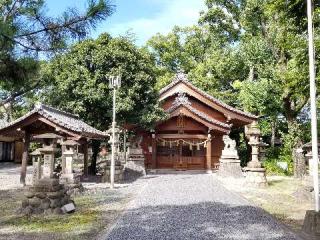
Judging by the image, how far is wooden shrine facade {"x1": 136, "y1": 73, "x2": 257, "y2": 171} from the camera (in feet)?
92.9

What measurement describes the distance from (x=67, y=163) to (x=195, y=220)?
821 centimetres

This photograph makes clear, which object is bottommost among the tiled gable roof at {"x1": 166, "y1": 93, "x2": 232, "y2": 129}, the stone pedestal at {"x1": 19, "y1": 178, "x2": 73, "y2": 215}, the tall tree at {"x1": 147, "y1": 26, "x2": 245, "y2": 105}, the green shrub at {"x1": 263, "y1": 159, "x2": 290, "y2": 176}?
the stone pedestal at {"x1": 19, "y1": 178, "x2": 73, "y2": 215}

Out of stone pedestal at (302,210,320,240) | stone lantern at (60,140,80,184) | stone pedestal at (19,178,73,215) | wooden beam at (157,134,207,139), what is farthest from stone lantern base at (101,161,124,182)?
stone pedestal at (302,210,320,240)

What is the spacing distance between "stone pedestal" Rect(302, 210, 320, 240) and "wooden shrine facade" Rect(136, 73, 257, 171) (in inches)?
753

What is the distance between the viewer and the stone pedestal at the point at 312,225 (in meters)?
8.49

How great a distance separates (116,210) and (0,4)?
679 cm

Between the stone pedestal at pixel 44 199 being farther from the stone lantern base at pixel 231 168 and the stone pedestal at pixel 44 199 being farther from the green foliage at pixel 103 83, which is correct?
the stone lantern base at pixel 231 168

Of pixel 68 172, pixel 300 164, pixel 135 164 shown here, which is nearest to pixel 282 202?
pixel 68 172

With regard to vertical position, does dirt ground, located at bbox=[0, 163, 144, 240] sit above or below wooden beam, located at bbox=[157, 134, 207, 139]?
below

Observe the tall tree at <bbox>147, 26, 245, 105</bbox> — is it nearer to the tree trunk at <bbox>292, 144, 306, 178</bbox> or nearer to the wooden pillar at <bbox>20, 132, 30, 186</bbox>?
the tree trunk at <bbox>292, 144, 306, 178</bbox>

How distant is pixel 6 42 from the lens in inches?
254

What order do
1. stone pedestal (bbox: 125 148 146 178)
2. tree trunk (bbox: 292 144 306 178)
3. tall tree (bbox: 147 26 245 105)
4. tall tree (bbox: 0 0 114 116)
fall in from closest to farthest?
tall tree (bbox: 0 0 114 116)
tree trunk (bbox: 292 144 306 178)
stone pedestal (bbox: 125 148 146 178)
tall tree (bbox: 147 26 245 105)

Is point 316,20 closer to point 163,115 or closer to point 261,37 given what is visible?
point 163,115

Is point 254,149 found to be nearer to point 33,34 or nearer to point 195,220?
point 195,220
